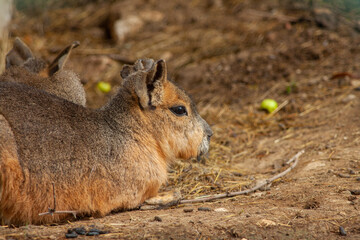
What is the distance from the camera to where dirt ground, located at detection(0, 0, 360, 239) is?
384 centimetres

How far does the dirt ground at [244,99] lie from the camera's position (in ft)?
12.6

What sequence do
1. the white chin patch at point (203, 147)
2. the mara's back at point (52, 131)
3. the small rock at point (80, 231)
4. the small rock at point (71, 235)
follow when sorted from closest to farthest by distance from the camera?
the small rock at point (71, 235) → the small rock at point (80, 231) → the mara's back at point (52, 131) → the white chin patch at point (203, 147)

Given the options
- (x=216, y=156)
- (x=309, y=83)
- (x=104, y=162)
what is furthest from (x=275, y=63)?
(x=104, y=162)

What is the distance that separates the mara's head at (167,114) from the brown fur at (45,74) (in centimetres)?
157

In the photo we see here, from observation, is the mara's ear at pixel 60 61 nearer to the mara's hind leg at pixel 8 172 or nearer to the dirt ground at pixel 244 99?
the dirt ground at pixel 244 99

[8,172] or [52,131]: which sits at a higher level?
[52,131]

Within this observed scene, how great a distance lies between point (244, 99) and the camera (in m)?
8.00

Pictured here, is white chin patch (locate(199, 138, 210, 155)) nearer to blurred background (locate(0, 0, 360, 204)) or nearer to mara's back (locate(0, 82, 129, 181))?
blurred background (locate(0, 0, 360, 204))

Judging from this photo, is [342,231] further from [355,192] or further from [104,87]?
[104,87]

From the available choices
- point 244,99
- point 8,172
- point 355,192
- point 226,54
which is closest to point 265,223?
point 355,192

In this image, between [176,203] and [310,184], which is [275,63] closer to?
[310,184]

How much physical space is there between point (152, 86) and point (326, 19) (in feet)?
20.8

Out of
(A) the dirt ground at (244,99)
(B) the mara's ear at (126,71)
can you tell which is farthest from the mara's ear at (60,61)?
(B) the mara's ear at (126,71)

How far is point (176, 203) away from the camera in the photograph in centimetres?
464
